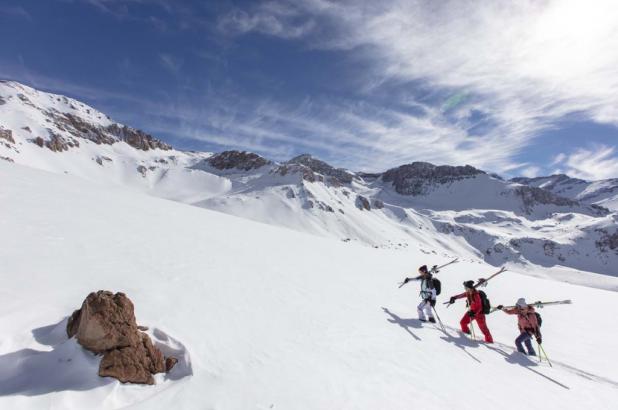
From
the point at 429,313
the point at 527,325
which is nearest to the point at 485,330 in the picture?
A: the point at 527,325

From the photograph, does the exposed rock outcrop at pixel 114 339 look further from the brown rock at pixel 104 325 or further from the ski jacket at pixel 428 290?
the ski jacket at pixel 428 290

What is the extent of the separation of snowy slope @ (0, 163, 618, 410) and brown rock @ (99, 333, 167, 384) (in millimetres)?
166

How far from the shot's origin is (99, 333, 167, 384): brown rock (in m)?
5.69

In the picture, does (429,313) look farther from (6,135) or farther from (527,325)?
(6,135)

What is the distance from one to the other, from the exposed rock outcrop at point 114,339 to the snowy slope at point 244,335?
0.19m

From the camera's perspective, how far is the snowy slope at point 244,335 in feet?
19.0

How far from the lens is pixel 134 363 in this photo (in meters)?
5.89

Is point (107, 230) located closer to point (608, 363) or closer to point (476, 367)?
point (476, 367)

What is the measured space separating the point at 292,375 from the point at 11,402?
458 centimetres

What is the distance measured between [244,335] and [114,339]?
10.7 ft

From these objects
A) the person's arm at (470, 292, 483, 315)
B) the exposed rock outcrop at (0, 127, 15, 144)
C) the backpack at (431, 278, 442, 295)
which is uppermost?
the exposed rock outcrop at (0, 127, 15, 144)

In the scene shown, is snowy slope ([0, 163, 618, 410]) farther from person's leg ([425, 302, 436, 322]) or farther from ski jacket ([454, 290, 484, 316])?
ski jacket ([454, 290, 484, 316])

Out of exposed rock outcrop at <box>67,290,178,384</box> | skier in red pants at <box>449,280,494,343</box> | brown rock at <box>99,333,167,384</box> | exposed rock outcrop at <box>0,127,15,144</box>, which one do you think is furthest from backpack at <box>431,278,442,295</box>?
exposed rock outcrop at <box>0,127,15,144</box>

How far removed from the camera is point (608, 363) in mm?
12008
